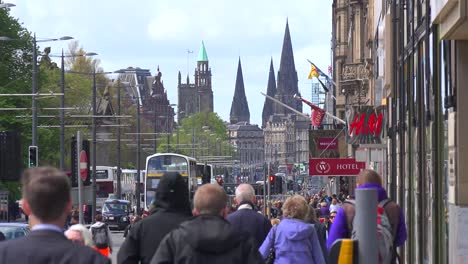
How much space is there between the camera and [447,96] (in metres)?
17.7

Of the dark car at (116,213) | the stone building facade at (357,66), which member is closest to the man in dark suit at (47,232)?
Answer: the stone building facade at (357,66)

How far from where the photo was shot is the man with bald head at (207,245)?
9336 mm

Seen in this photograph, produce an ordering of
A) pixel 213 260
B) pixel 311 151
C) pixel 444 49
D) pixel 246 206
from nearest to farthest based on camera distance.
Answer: pixel 213 260 → pixel 246 206 → pixel 444 49 → pixel 311 151

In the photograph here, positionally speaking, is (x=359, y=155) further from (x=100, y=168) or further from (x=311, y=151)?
(x=100, y=168)

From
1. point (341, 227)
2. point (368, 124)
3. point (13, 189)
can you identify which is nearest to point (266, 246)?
point (341, 227)

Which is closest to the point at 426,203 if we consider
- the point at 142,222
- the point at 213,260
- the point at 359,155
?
the point at 142,222

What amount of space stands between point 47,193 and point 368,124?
120 feet

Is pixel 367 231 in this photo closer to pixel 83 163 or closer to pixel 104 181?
pixel 83 163

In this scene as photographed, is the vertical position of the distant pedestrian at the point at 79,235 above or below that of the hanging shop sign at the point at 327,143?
below

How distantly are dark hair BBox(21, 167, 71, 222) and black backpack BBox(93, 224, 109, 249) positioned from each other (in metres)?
13.6

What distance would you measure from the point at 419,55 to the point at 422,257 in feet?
9.36

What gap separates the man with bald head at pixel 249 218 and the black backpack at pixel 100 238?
5.82m

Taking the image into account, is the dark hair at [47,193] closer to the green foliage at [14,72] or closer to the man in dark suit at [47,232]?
the man in dark suit at [47,232]

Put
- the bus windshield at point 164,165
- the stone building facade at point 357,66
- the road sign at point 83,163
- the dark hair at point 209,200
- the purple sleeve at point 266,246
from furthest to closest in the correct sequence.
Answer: the bus windshield at point 164,165, the stone building facade at point 357,66, the road sign at point 83,163, the purple sleeve at point 266,246, the dark hair at point 209,200
